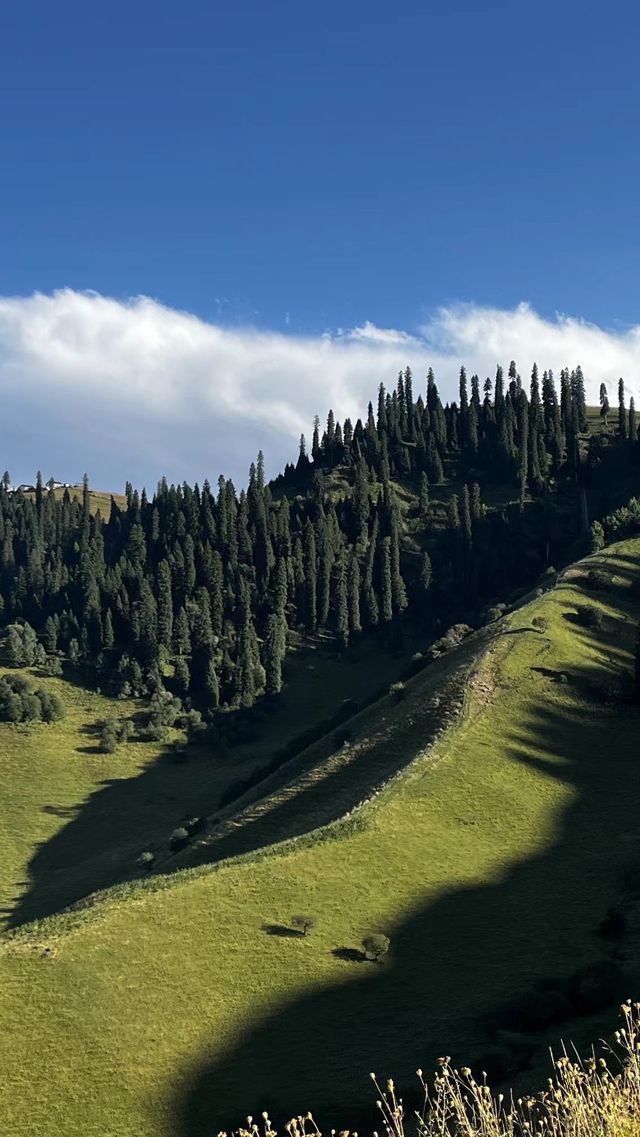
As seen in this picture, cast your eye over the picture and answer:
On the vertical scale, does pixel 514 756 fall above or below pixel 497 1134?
below

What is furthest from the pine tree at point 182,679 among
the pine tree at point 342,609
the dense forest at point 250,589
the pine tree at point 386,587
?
the pine tree at point 386,587

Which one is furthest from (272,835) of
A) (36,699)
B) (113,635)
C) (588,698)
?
(113,635)

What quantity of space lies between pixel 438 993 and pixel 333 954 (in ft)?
19.7

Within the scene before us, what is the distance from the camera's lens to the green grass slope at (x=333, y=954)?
33.3 meters

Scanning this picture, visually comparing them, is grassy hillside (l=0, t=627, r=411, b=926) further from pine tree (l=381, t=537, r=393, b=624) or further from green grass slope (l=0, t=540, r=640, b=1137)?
green grass slope (l=0, t=540, r=640, b=1137)

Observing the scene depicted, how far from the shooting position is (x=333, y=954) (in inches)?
1726

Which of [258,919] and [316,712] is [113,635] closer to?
[316,712]

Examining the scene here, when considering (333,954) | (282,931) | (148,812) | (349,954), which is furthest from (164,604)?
(349,954)

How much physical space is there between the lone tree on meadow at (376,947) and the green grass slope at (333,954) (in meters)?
0.63

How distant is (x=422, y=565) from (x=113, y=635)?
66.6m

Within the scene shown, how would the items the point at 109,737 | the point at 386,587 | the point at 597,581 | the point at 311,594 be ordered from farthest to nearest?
1. the point at 311,594
2. the point at 386,587
3. the point at 109,737
4. the point at 597,581

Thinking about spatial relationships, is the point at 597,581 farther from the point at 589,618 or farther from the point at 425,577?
the point at 425,577

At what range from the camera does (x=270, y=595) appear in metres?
175

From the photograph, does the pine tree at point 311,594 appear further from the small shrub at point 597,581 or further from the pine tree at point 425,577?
the small shrub at point 597,581
